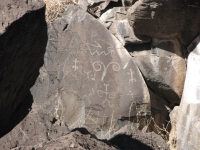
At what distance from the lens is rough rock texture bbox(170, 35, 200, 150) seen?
3.82m

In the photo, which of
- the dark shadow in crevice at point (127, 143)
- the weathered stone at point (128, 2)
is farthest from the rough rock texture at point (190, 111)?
the dark shadow in crevice at point (127, 143)

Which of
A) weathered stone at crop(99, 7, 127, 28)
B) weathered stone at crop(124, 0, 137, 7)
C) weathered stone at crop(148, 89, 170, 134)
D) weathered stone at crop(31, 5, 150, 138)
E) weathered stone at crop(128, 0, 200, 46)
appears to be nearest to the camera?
weathered stone at crop(128, 0, 200, 46)

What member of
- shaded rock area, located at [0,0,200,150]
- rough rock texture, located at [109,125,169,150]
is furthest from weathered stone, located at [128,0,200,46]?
rough rock texture, located at [109,125,169,150]

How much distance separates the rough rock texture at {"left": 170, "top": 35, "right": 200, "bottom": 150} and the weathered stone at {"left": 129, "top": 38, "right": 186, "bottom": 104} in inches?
7.4

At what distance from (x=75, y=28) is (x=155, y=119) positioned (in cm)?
133

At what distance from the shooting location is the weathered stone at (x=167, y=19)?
4.24m

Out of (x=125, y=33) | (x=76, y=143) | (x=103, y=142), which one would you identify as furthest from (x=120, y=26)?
(x=76, y=143)

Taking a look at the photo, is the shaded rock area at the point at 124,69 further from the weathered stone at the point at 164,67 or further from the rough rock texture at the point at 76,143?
the rough rock texture at the point at 76,143

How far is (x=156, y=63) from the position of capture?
470cm

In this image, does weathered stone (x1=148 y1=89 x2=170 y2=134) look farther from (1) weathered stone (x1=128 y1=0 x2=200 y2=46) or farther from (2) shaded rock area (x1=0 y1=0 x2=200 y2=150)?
(1) weathered stone (x1=128 y1=0 x2=200 y2=46)

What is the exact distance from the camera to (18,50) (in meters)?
1.93

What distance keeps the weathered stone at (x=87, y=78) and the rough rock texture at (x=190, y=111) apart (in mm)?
540

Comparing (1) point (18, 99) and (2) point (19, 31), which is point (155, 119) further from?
(2) point (19, 31)

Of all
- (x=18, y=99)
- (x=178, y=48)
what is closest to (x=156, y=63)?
(x=178, y=48)
